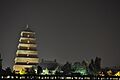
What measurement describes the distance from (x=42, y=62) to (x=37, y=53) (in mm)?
Result: 18819

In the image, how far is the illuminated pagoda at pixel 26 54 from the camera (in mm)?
105812

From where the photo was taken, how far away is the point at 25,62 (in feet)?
348

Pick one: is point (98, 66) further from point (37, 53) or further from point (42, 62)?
point (42, 62)

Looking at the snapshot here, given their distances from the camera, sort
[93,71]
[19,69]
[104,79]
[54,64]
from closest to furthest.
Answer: [104,79] < [93,71] < [19,69] < [54,64]

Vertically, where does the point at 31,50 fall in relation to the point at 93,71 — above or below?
above

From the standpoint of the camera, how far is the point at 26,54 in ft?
349

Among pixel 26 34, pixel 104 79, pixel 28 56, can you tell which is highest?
pixel 26 34

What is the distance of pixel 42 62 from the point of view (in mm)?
127312

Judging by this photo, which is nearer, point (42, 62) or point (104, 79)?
point (104, 79)

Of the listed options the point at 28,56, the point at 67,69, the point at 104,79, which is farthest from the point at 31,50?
the point at 104,79

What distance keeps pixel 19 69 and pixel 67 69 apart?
16164 millimetres

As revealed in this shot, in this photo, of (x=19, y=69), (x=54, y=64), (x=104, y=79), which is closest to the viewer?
(x=104, y=79)

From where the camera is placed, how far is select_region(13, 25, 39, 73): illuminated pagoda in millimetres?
105812

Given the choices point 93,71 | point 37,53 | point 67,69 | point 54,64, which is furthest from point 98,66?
point 54,64
